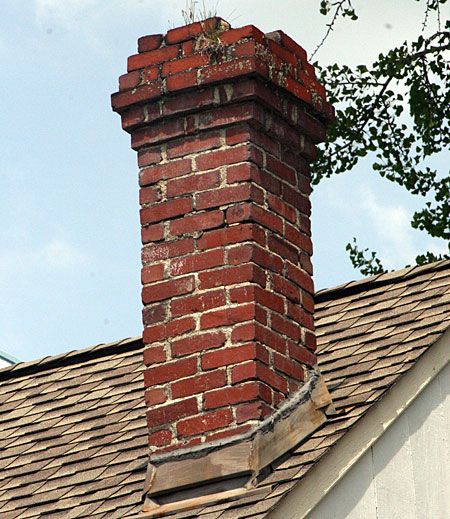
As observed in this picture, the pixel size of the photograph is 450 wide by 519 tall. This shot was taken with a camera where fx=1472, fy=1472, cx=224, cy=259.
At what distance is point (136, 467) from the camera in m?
7.88

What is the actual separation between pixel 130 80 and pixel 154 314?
128 cm

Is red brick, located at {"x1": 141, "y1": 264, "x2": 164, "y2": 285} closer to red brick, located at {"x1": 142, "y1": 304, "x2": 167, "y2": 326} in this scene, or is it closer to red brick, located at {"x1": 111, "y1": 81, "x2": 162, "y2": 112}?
red brick, located at {"x1": 142, "y1": 304, "x2": 167, "y2": 326}

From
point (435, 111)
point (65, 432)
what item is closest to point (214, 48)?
point (65, 432)

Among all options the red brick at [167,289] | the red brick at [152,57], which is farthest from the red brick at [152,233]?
the red brick at [152,57]

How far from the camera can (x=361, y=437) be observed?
6.94 meters

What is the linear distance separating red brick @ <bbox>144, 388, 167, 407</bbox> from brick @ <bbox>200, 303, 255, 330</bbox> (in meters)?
0.37

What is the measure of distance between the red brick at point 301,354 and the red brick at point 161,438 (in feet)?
2.42

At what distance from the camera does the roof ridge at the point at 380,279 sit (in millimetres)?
8938

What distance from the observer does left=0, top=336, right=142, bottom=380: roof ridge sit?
1030cm

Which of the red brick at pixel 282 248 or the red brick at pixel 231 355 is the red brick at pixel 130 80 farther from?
the red brick at pixel 231 355

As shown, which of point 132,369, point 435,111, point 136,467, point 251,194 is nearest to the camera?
point 251,194

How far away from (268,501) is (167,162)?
1.95 meters

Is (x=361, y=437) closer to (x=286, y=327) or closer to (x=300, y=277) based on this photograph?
(x=286, y=327)

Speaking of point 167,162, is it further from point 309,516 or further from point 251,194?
point 309,516
